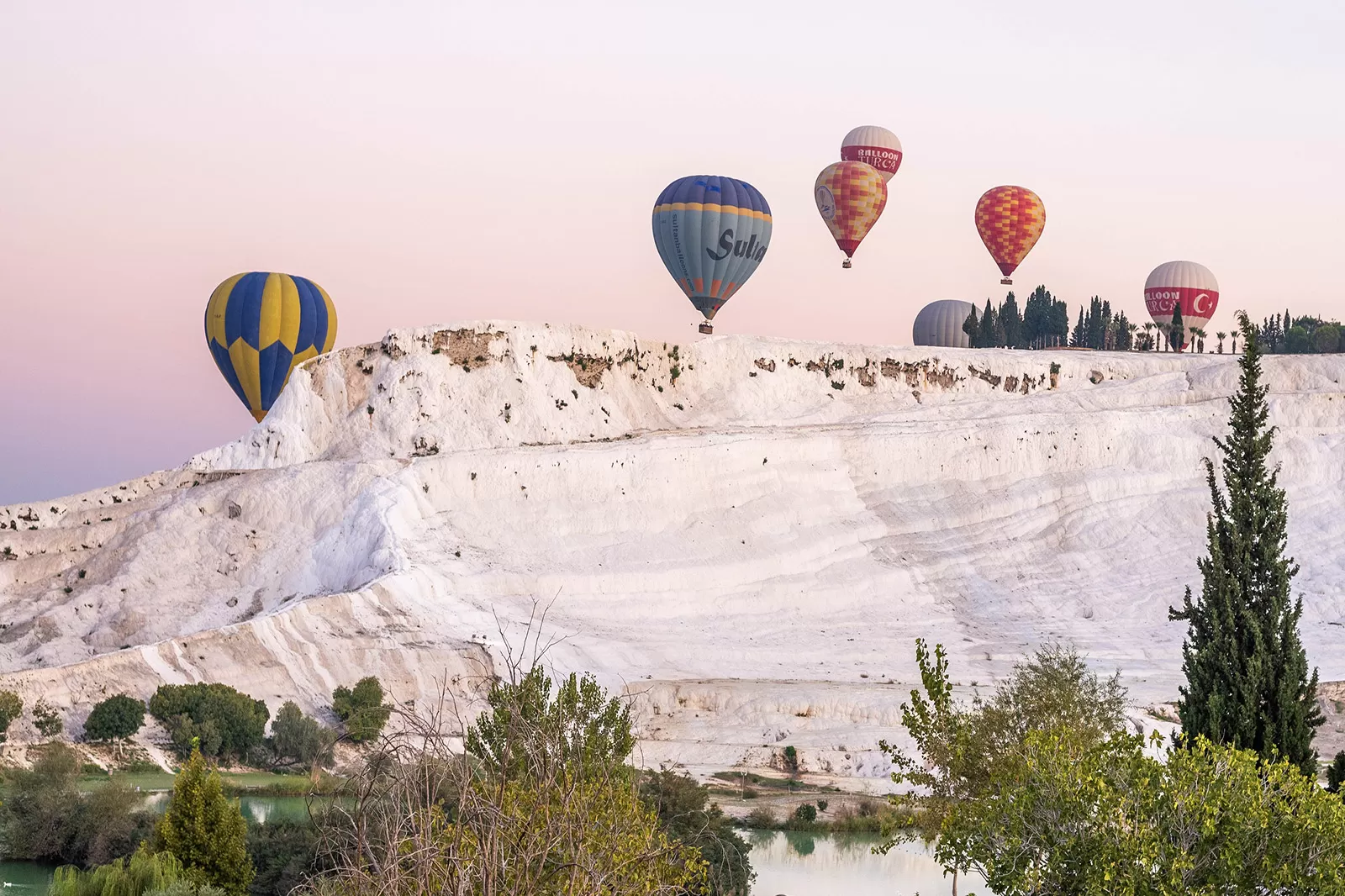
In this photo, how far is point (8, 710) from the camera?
44.4 meters

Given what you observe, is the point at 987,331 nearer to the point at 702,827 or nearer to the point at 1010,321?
the point at 1010,321

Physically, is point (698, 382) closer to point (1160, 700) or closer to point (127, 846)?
point (1160, 700)

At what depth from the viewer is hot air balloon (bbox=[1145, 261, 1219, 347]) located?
104m

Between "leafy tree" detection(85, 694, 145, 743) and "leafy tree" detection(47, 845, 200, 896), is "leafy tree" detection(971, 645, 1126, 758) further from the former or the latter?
"leafy tree" detection(85, 694, 145, 743)

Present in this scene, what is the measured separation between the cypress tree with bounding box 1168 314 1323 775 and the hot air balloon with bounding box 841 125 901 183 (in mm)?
75414

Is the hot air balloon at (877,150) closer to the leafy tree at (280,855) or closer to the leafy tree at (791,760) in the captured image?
the leafy tree at (791,760)

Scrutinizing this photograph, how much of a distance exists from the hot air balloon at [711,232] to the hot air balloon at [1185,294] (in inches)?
1456

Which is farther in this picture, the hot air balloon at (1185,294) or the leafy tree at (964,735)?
the hot air balloon at (1185,294)

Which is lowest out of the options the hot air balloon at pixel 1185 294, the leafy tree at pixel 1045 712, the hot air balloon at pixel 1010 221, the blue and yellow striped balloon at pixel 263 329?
the leafy tree at pixel 1045 712

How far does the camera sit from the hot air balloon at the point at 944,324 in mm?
113812

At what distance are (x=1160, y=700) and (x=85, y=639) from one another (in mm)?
36928

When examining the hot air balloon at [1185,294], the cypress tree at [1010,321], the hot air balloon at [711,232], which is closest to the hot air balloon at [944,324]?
the cypress tree at [1010,321]

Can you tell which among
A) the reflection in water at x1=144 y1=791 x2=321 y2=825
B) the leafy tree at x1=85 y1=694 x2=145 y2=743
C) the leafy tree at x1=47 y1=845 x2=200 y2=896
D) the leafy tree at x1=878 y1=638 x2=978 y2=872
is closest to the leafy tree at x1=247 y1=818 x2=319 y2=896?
the reflection in water at x1=144 y1=791 x2=321 y2=825

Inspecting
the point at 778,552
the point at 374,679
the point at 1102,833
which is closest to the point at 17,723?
the point at 374,679
